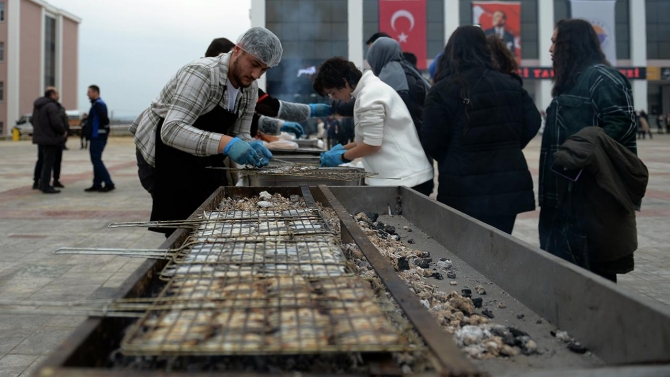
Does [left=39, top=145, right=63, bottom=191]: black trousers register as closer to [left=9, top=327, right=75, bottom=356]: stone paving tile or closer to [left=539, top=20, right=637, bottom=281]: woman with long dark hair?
[left=9, top=327, right=75, bottom=356]: stone paving tile

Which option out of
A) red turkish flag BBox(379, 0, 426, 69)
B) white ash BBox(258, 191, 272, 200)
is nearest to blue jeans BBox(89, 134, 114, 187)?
white ash BBox(258, 191, 272, 200)

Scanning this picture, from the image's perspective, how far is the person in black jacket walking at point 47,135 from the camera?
31.0 ft

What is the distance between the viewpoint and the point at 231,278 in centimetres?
156

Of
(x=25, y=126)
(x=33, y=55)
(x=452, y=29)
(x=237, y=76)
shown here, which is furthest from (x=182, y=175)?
(x=33, y=55)

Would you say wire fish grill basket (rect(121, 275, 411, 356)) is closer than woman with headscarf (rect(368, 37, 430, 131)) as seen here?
Yes

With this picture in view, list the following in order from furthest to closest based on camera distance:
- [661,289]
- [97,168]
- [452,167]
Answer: [97,168] → [661,289] → [452,167]

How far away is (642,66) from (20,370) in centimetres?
4277

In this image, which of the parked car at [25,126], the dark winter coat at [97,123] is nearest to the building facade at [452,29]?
the parked car at [25,126]

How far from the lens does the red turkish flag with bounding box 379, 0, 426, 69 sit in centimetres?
3519

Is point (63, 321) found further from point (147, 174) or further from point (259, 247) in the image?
point (259, 247)

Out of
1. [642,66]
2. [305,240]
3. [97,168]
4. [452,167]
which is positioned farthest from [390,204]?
[642,66]

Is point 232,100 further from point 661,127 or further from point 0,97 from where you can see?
point 0,97

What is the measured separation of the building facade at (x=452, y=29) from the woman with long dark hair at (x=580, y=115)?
27.6m

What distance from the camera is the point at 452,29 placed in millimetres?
35031
